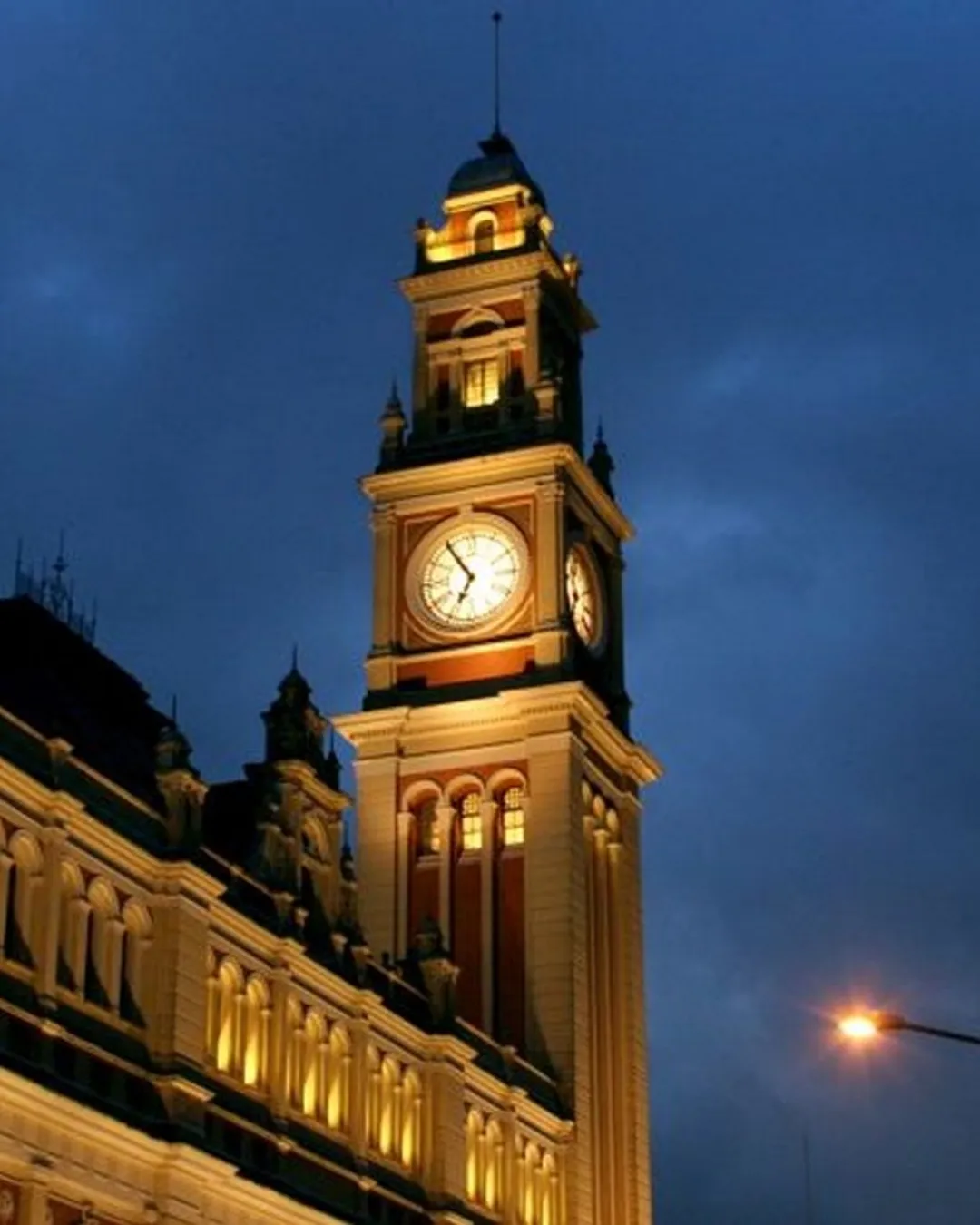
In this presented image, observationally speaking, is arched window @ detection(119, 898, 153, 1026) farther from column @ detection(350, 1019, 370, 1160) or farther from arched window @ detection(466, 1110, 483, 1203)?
arched window @ detection(466, 1110, 483, 1203)

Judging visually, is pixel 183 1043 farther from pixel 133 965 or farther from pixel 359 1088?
pixel 359 1088

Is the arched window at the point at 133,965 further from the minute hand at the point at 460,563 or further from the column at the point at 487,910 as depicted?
the minute hand at the point at 460,563

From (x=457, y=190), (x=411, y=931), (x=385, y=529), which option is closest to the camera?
(x=411, y=931)

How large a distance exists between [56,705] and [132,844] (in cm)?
527

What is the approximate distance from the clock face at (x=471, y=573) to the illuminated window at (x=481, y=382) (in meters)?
4.84

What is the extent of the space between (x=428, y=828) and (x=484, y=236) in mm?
19320

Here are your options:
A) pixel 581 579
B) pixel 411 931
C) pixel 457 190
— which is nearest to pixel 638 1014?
pixel 411 931

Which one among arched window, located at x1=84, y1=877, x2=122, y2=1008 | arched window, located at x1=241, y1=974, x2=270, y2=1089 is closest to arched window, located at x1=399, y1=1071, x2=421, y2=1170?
arched window, located at x1=241, y1=974, x2=270, y2=1089

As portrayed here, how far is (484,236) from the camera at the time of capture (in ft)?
265

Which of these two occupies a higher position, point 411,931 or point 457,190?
point 457,190

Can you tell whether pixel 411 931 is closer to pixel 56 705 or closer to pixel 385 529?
pixel 385 529

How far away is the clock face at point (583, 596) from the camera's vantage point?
74875 millimetres

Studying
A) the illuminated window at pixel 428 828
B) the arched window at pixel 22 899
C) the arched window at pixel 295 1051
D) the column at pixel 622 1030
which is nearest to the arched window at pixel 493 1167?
the column at pixel 622 1030

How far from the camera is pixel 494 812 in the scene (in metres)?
71.5
